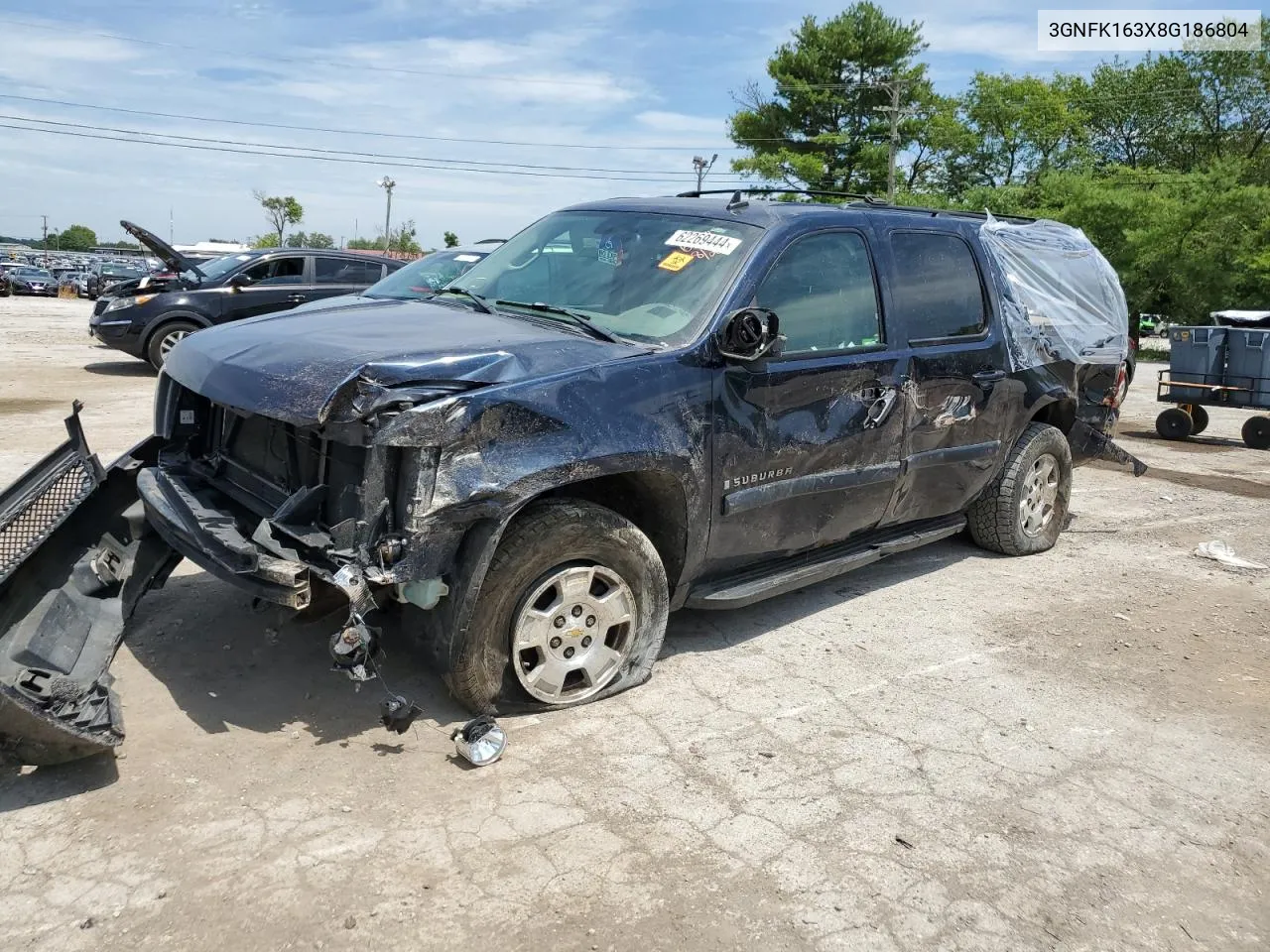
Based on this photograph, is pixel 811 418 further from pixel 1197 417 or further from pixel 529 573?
pixel 1197 417

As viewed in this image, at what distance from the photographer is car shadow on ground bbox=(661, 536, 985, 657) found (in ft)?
15.6

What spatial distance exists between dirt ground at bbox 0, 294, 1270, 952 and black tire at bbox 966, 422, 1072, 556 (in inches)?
37.2

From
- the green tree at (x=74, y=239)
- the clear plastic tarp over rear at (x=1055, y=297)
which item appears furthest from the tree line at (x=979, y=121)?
the green tree at (x=74, y=239)

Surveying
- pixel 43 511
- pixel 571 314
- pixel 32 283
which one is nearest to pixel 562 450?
pixel 571 314

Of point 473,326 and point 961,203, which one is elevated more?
point 961,203

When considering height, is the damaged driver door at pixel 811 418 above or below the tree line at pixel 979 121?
below

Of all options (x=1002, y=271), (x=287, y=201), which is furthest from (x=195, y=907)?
(x=287, y=201)

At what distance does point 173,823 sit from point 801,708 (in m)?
2.31

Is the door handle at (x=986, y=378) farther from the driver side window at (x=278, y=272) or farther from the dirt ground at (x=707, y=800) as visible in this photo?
the driver side window at (x=278, y=272)

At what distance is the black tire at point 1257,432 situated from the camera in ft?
37.3

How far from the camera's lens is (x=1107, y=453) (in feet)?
22.0

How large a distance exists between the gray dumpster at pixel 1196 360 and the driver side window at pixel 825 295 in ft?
28.5

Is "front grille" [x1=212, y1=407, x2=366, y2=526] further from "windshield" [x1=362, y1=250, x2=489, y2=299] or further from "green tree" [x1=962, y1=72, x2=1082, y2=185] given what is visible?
"green tree" [x1=962, y1=72, x2=1082, y2=185]

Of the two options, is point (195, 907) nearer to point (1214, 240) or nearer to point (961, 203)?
point (1214, 240)
